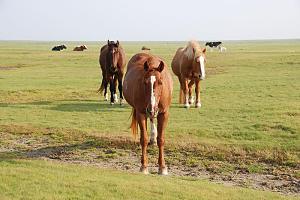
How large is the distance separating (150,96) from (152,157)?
2.47 metres

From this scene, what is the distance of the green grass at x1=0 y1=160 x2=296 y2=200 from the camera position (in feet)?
21.5

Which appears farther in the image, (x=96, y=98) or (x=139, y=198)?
(x=96, y=98)

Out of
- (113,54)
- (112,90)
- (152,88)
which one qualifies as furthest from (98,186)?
(113,54)

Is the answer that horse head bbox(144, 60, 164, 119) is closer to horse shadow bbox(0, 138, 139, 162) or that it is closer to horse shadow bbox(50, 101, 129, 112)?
horse shadow bbox(0, 138, 139, 162)

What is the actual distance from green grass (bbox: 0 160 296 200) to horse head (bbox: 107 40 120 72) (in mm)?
8102

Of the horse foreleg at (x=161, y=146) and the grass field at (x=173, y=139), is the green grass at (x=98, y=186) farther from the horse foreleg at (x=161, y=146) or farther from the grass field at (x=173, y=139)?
the horse foreleg at (x=161, y=146)

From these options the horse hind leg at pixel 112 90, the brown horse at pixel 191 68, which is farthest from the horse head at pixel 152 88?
the horse hind leg at pixel 112 90

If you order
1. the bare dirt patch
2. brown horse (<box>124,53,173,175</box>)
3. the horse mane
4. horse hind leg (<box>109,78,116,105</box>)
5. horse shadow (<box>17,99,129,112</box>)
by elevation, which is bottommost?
the bare dirt patch

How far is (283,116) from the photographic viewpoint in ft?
42.0

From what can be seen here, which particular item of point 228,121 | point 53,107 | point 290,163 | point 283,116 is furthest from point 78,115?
point 290,163

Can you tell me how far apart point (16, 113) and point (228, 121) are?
7.30 metres

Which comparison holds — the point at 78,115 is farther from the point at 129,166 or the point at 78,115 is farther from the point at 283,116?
the point at 283,116

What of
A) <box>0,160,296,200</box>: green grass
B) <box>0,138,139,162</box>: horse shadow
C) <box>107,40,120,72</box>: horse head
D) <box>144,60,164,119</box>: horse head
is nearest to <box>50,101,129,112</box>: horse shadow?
<box>107,40,120,72</box>: horse head

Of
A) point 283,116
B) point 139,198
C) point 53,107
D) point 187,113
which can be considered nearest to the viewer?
point 139,198
